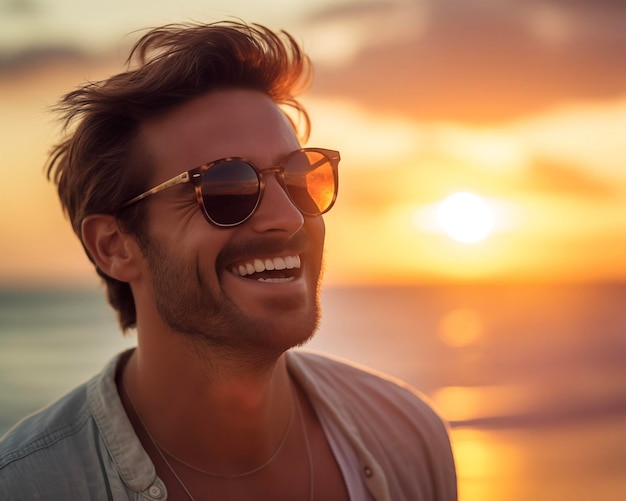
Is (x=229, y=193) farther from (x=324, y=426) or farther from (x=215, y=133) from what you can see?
(x=324, y=426)

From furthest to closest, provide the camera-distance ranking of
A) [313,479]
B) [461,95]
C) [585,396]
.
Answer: [461,95] < [585,396] < [313,479]

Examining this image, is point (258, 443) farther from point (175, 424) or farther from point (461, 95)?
point (461, 95)

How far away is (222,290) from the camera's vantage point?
313cm

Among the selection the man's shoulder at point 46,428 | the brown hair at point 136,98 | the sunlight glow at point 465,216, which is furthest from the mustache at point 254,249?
the sunlight glow at point 465,216

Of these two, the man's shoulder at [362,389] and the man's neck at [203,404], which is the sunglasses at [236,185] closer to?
the man's neck at [203,404]

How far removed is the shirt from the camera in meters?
2.90

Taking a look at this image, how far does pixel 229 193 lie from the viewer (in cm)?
312

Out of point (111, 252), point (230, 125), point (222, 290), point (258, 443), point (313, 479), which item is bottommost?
point (313, 479)

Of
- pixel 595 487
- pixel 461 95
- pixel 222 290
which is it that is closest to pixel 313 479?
pixel 222 290

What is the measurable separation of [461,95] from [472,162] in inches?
75.9

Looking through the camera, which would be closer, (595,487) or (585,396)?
(595,487)

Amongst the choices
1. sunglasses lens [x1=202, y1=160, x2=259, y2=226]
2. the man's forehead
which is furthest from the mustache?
the man's forehead

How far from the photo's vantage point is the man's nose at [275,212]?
3168mm

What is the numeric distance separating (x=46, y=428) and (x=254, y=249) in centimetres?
113
